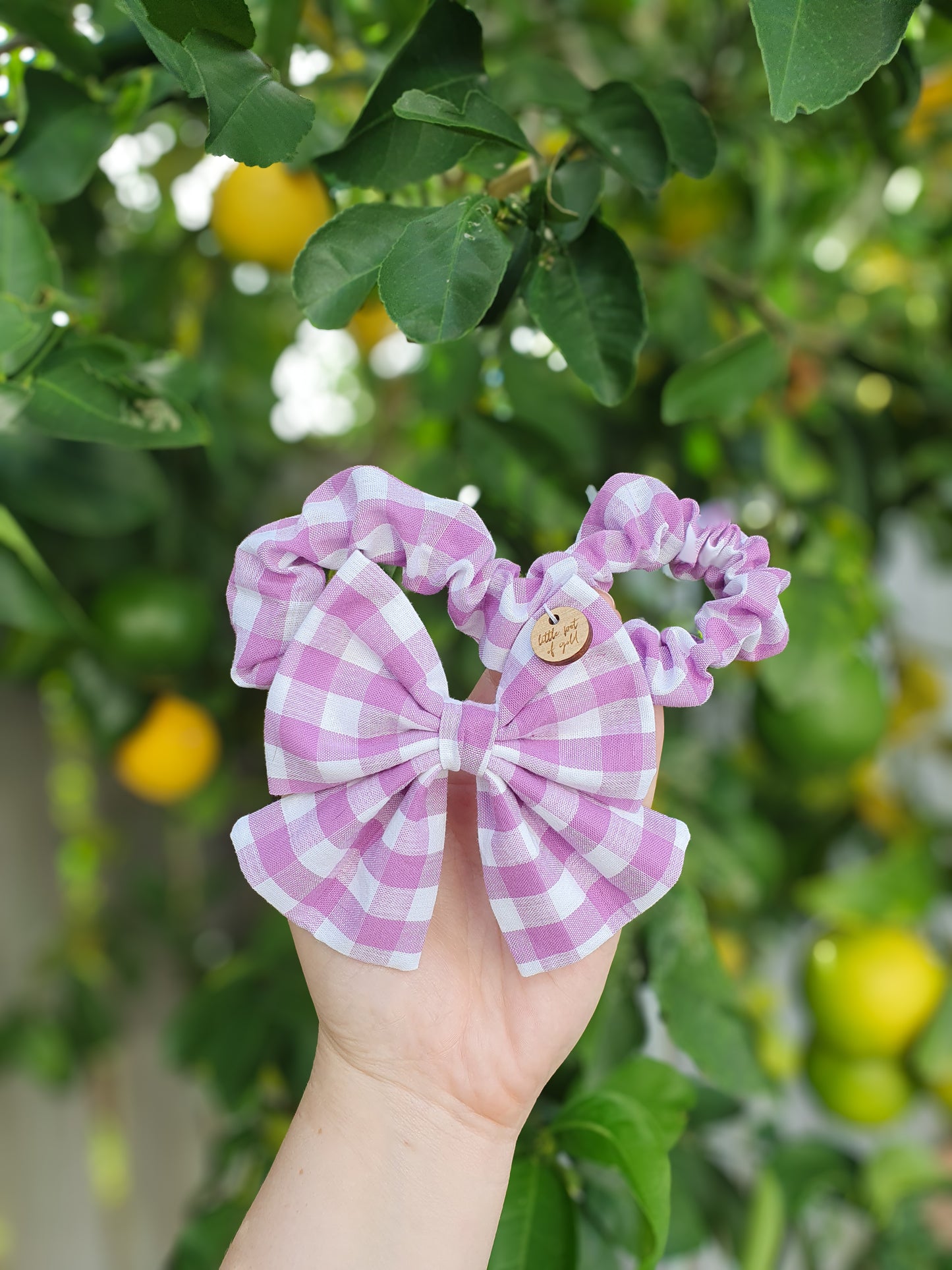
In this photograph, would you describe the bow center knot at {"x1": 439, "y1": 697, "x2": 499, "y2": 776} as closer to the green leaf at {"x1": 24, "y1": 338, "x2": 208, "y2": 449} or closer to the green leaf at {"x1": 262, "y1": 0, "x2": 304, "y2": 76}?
the green leaf at {"x1": 24, "y1": 338, "x2": 208, "y2": 449}

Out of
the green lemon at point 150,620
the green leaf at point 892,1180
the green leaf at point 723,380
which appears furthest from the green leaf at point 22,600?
the green leaf at point 892,1180

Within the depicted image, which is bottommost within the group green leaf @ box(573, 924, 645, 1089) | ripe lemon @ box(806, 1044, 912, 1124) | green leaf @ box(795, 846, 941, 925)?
ripe lemon @ box(806, 1044, 912, 1124)

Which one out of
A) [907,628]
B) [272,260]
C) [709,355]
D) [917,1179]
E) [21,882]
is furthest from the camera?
[907,628]

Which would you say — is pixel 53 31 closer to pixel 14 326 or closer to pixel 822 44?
pixel 14 326

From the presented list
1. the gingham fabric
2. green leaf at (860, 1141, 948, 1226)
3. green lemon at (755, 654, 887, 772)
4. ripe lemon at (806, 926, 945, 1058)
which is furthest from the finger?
green leaf at (860, 1141, 948, 1226)

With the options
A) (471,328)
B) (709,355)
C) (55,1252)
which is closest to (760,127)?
(709,355)

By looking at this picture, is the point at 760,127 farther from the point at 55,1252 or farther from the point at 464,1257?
the point at 55,1252

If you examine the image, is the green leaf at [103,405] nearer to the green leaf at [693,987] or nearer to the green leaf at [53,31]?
the green leaf at [53,31]
